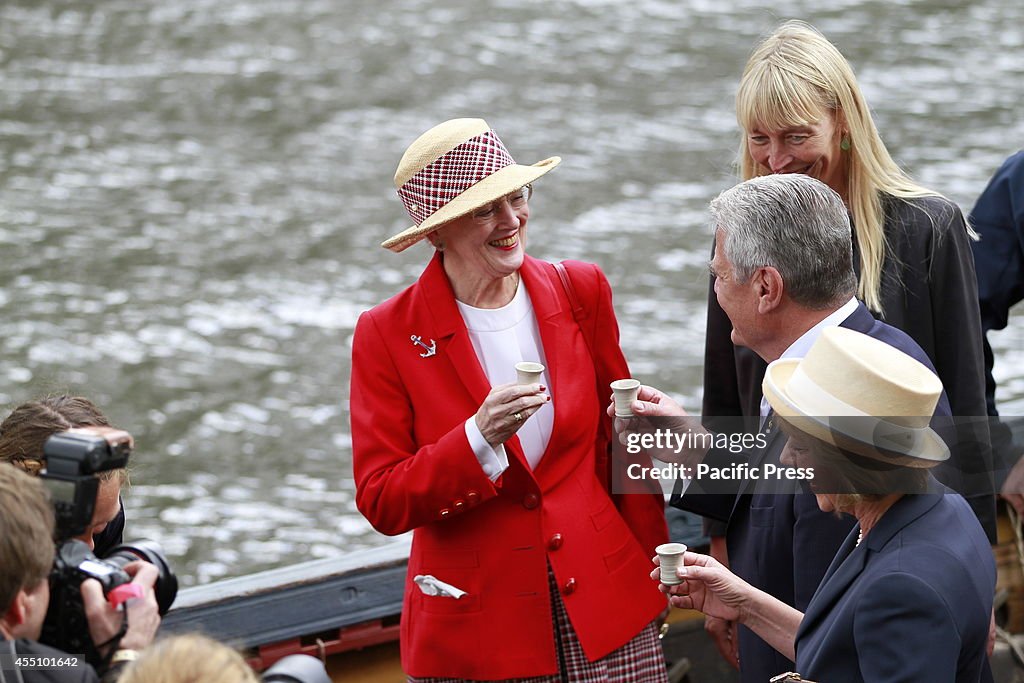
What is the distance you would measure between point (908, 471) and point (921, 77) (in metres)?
11.6

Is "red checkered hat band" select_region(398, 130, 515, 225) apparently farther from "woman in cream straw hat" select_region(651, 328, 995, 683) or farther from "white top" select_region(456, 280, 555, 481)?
"woman in cream straw hat" select_region(651, 328, 995, 683)

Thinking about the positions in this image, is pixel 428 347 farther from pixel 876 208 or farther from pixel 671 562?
pixel 876 208

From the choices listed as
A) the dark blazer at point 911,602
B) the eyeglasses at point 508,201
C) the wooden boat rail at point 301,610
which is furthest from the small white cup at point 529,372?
the wooden boat rail at point 301,610

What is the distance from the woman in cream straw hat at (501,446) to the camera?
318 cm

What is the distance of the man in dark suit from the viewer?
2857 mm

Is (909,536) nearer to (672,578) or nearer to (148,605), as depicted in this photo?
(672,578)

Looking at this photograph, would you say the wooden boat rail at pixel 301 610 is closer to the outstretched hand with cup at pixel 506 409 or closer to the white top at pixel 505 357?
the white top at pixel 505 357

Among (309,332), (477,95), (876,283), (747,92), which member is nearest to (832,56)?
(747,92)

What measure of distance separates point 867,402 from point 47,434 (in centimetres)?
163

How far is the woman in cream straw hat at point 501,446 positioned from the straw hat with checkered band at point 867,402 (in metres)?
0.83

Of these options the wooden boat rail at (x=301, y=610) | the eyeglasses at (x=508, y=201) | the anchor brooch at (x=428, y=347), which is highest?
the eyeglasses at (x=508, y=201)

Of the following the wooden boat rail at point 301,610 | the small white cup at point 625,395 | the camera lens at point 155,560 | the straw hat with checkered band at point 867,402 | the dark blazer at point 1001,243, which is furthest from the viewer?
the wooden boat rail at point 301,610

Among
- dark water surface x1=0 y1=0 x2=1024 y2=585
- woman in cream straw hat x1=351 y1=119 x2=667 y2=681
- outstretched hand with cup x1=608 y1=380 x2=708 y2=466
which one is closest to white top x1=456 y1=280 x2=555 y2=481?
woman in cream straw hat x1=351 y1=119 x2=667 y2=681

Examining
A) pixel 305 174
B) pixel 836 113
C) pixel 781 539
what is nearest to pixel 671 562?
pixel 781 539
